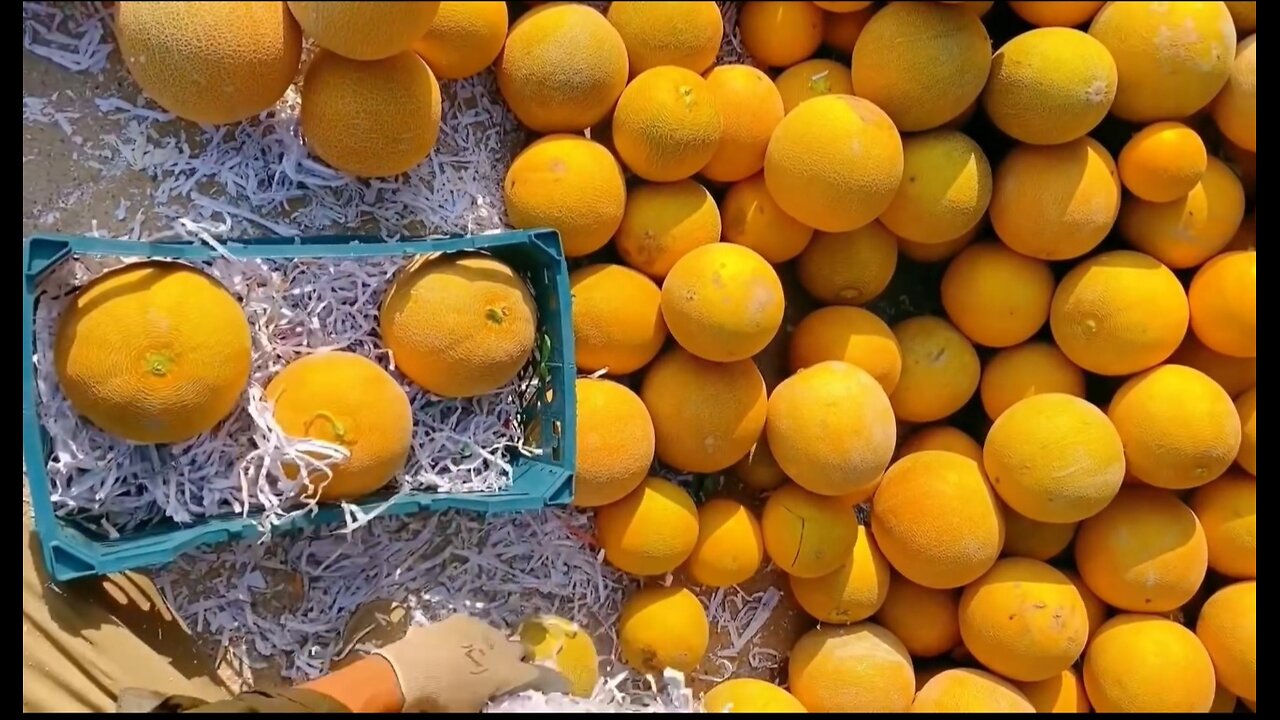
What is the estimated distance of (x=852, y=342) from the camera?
1.66m

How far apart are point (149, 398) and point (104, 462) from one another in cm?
18

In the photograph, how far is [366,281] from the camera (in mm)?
1432

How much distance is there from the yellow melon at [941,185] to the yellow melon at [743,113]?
24 centimetres

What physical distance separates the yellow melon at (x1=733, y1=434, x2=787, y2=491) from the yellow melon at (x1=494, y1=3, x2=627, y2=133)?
0.66 metres

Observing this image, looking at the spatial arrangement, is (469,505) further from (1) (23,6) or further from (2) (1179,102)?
(2) (1179,102)

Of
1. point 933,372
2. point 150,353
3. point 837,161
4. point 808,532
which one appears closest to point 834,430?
point 808,532

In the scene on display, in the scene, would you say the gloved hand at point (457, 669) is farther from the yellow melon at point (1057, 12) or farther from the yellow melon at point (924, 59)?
the yellow melon at point (1057, 12)

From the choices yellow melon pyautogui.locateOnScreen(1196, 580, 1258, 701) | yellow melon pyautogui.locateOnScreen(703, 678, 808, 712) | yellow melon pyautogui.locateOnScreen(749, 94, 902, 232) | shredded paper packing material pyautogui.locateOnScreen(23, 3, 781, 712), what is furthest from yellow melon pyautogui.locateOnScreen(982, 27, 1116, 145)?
yellow melon pyautogui.locateOnScreen(703, 678, 808, 712)

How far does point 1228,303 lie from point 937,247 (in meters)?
0.49

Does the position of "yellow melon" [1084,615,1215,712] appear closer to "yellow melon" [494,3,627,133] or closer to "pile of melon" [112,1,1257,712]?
"pile of melon" [112,1,1257,712]

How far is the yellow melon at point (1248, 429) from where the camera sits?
1.69m

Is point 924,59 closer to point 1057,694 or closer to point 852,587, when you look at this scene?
point 852,587

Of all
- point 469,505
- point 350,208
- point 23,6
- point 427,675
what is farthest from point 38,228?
point 427,675

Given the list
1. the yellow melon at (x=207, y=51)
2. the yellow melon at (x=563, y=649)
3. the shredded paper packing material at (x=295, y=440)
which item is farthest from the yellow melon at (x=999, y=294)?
the yellow melon at (x=207, y=51)
